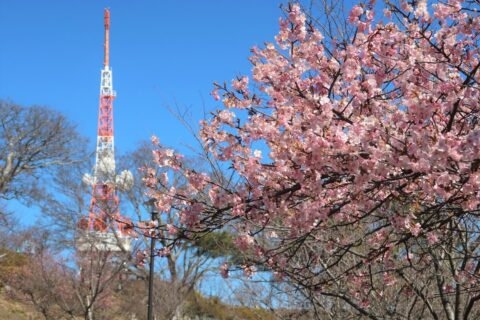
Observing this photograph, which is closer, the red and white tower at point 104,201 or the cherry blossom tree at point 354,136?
the cherry blossom tree at point 354,136

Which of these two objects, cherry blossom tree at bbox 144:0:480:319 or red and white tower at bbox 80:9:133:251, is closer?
cherry blossom tree at bbox 144:0:480:319

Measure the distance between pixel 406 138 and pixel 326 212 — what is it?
27.0 inches

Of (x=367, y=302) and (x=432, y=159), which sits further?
(x=367, y=302)

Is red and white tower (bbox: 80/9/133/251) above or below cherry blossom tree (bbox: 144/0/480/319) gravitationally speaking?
above

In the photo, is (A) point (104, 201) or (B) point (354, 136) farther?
(A) point (104, 201)

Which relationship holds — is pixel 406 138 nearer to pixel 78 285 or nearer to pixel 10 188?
pixel 78 285

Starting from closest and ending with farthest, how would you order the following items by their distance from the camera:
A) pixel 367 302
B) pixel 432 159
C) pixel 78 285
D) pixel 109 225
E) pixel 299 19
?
pixel 432 159 < pixel 299 19 < pixel 367 302 < pixel 78 285 < pixel 109 225

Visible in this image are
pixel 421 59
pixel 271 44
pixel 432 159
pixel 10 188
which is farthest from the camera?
pixel 10 188

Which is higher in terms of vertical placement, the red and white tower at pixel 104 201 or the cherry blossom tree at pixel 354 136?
the red and white tower at pixel 104 201

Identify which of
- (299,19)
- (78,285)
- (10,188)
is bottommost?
(299,19)

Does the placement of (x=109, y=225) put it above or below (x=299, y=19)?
above

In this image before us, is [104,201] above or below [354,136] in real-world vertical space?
above

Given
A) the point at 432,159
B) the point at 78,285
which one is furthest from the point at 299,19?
the point at 78,285

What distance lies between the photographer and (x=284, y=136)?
→ 314cm
